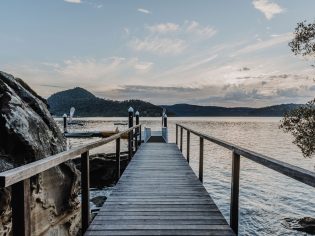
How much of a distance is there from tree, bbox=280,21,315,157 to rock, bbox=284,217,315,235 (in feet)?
8.39

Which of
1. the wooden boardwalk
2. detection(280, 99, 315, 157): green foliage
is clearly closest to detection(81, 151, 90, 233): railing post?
the wooden boardwalk

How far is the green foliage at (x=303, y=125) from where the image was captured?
13258 millimetres

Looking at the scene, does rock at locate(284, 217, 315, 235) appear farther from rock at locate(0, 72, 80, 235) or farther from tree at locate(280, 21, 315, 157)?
rock at locate(0, 72, 80, 235)

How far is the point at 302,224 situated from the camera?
12859mm

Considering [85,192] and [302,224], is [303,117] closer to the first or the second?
[302,224]

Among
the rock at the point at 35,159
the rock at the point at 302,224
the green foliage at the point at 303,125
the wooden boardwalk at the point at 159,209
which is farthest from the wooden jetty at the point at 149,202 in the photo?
the green foliage at the point at 303,125

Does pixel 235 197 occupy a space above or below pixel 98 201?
above

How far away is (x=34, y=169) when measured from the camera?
2.64m

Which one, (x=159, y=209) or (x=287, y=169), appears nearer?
(x=287, y=169)

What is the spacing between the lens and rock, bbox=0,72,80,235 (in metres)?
4.93

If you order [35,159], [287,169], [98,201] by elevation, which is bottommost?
[98,201]

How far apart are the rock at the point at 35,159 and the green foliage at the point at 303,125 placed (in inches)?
395

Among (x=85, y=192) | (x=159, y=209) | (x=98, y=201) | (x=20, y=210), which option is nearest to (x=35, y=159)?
(x=85, y=192)

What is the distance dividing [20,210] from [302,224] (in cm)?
1282
